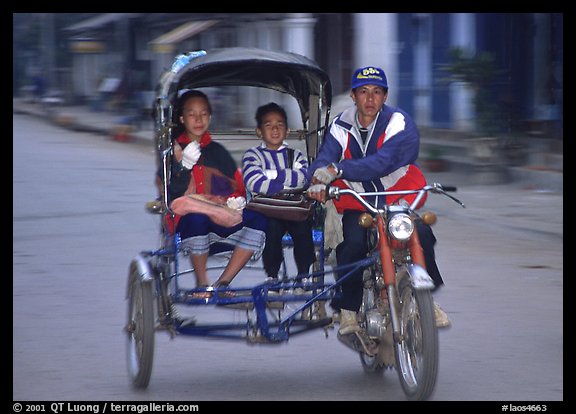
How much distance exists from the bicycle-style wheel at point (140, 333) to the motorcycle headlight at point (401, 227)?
1.36 metres

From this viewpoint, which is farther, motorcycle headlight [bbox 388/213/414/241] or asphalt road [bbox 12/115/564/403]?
asphalt road [bbox 12/115/564/403]

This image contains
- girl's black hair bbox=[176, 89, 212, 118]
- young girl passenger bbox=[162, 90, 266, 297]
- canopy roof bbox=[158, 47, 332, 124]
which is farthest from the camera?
girl's black hair bbox=[176, 89, 212, 118]

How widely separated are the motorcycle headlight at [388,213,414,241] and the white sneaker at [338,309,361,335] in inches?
28.1

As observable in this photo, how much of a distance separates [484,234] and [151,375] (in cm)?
661

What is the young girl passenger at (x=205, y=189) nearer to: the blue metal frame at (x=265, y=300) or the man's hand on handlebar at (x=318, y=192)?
the blue metal frame at (x=265, y=300)

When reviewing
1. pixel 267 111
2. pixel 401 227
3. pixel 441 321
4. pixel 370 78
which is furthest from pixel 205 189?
pixel 441 321

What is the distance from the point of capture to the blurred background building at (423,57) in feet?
57.6

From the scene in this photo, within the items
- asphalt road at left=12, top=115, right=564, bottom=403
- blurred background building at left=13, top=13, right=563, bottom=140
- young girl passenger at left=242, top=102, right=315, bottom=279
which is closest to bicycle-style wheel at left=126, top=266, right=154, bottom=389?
asphalt road at left=12, top=115, right=564, bottom=403

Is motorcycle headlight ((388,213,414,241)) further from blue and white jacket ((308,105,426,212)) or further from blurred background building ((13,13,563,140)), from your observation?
blurred background building ((13,13,563,140))

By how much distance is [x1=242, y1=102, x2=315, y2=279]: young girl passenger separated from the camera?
683cm

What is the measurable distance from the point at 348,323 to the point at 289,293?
0.42 m

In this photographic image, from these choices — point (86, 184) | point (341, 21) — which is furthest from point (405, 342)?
point (341, 21)
